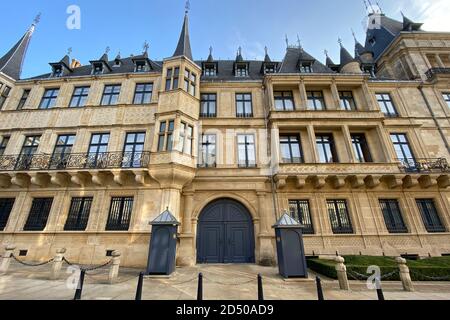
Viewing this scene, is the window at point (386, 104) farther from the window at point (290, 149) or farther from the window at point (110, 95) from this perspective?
the window at point (110, 95)

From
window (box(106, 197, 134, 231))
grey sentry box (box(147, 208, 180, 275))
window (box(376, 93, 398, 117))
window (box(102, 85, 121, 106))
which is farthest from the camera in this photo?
window (box(376, 93, 398, 117))

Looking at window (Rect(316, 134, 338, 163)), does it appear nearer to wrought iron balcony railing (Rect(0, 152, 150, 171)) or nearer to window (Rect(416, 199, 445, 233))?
window (Rect(416, 199, 445, 233))

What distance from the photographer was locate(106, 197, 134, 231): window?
1131 cm

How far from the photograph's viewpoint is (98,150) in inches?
508

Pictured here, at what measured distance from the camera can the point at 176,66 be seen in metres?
13.4

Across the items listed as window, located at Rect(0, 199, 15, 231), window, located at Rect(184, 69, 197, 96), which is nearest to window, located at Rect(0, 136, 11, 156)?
window, located at Rect(0, 199, 15, 231)

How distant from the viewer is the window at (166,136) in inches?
456

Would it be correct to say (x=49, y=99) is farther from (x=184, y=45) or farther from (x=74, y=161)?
(x=184, y=45)

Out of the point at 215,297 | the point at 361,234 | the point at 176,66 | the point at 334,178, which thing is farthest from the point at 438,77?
the point at 215,297

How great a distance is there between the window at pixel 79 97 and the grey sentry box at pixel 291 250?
15.9 meters

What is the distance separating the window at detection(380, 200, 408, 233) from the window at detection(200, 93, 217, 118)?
1285cm

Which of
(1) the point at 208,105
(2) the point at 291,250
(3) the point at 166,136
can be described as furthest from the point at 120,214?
(2) the point at 291,250

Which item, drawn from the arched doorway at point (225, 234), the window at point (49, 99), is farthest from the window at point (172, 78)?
the window at point (49, 99)

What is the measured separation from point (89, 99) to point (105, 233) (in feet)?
32.0
